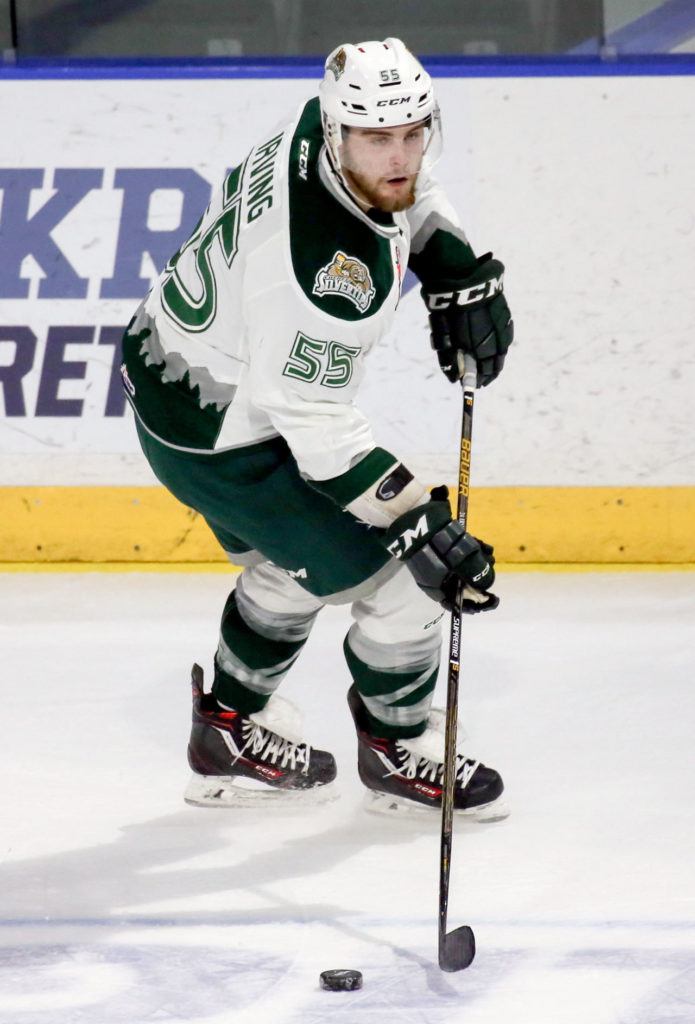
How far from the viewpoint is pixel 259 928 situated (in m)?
2.21

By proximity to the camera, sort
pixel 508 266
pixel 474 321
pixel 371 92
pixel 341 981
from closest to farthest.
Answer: pixel 341 981 → pixel 371 92 → pixel 474 321 → pixel 508 266

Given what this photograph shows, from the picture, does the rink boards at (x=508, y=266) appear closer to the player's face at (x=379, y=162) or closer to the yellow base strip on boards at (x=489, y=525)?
the yellow base strip on boards at (x=489, y=525)

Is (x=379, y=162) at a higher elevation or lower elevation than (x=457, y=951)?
higher

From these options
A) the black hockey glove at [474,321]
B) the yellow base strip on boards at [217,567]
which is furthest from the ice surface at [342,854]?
the black hockey glove at [474,321]

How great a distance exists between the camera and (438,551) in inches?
86.1

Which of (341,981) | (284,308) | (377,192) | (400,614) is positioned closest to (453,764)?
(400,614)

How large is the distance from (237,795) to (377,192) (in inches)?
43.3

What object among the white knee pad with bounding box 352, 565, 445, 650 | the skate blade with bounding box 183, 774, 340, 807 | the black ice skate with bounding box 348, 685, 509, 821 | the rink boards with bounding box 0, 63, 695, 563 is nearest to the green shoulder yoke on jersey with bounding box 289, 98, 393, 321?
the white knee pad with bounding box 352, 565, 445, 650

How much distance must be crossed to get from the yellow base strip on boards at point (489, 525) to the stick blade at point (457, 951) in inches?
88.1

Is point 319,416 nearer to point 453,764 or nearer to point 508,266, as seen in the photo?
point 453,764

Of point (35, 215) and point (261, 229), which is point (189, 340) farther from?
point (35, 215)

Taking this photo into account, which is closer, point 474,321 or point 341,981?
point 341,981

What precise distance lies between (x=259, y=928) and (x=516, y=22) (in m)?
2.90

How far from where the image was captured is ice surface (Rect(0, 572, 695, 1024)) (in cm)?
201
